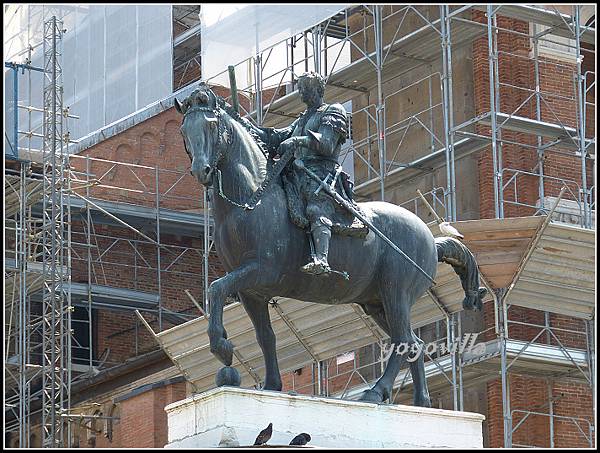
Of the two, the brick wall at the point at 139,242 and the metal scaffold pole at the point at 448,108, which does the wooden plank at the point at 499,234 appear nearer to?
the metal scaffold pole at the point at 448,108

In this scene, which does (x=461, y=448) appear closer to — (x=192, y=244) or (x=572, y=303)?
(x=572, y=303)

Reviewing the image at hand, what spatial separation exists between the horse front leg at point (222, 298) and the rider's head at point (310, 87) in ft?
6.47

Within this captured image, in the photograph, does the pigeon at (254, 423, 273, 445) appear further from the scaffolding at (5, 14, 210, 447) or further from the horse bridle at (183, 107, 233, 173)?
the scaffolding at (5, 14, 210, 447)

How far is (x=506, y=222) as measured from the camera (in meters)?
25.5

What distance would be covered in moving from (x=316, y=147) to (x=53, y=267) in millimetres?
16147

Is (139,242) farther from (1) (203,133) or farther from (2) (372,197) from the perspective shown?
(1) (203,133)

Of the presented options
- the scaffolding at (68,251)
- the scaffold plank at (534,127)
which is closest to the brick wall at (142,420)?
→ the scaffolding at (68,251)

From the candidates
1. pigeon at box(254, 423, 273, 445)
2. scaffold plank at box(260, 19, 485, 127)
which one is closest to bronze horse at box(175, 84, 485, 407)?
pigeon at box(254, 423, 273, 445)

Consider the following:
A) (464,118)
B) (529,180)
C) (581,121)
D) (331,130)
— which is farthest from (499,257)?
→ (331,130)

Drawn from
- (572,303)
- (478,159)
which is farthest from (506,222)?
(478,159)

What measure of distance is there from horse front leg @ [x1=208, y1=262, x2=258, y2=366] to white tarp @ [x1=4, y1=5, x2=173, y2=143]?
1932 cm

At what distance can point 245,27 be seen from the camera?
31141mm

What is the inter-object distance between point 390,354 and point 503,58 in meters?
13.2

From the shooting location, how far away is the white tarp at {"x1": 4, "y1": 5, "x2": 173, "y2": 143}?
3647 centimetres
